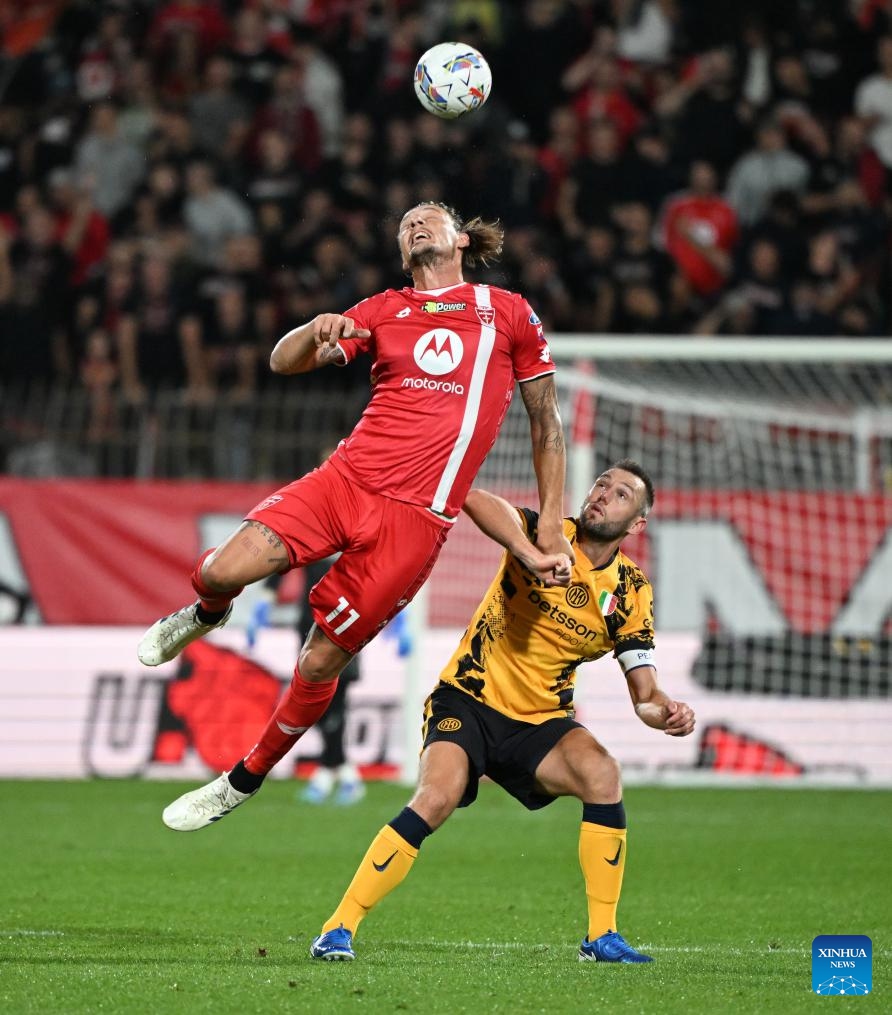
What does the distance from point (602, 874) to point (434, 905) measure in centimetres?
201

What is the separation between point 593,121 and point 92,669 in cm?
748

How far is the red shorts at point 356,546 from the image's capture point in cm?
718

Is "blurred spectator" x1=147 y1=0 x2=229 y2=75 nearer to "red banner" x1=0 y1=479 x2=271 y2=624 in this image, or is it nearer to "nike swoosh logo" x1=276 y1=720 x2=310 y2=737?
"red banner" x1=0 y1=479 x2=271 y2=624

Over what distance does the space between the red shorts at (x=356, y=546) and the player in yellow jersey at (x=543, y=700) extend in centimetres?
34

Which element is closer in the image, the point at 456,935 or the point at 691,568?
the point at 456,935

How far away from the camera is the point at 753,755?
14.9m

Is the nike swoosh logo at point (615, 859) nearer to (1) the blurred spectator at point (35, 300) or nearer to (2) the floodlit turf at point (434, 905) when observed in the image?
(2) the floodlit turf at point (434, 905)

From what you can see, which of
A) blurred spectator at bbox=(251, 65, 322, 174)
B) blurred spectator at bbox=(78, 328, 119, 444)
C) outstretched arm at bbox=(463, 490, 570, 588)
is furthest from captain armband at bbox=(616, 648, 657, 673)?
blurred spectator at bbox=(251, 65, 322, 174)

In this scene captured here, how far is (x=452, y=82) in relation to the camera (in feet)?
25.5

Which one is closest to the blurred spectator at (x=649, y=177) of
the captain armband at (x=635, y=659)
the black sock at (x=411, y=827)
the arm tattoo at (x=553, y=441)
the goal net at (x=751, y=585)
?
the goal net at (x=751, y=585)

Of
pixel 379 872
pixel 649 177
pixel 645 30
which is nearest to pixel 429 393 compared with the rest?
pixel 379 872

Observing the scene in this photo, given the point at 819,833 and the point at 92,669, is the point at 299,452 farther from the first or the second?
the point at 819,833

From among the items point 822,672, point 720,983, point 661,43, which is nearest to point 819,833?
point 822,672

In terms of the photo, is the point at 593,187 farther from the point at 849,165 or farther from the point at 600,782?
the point at 600,782
